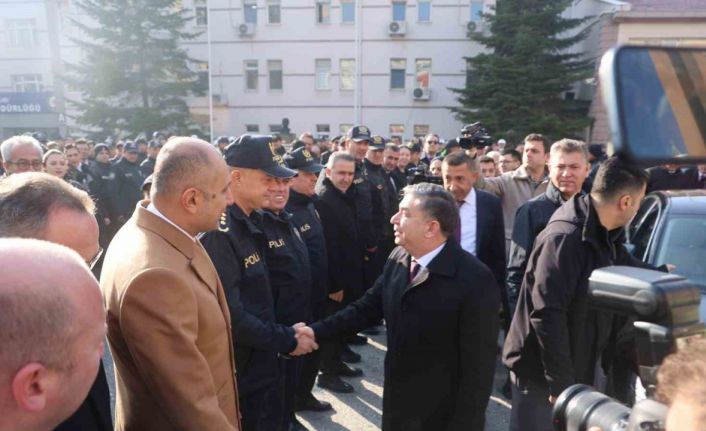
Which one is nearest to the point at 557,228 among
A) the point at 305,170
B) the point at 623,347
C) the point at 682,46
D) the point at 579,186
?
the point at 623,347

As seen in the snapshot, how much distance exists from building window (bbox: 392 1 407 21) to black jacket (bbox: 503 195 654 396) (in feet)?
81.7

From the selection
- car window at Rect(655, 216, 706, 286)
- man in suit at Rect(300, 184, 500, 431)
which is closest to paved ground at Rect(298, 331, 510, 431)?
man in suit at Rect(300, 184, 500, 431)

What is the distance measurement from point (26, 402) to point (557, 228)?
2457mm

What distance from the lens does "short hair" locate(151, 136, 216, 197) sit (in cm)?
200

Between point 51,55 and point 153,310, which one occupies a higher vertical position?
point 51,55

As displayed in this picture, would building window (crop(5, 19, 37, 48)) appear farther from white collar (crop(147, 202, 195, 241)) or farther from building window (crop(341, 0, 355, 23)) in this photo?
white collar (crop(147, 202, 195, 241))

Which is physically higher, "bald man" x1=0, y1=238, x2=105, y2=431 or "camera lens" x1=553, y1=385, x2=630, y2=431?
"bald man" x1=0, y1=238, x2=105, y2=431

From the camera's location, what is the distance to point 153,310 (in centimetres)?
169

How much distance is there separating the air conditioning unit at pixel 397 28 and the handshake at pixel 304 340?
24290 millimetres

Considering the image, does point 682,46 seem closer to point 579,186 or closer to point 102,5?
point 579,186

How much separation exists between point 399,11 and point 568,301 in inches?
1002

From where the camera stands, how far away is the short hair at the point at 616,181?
2.58 m

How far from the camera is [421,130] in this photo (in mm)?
26109

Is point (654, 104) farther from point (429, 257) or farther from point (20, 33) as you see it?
point (20, 33)
